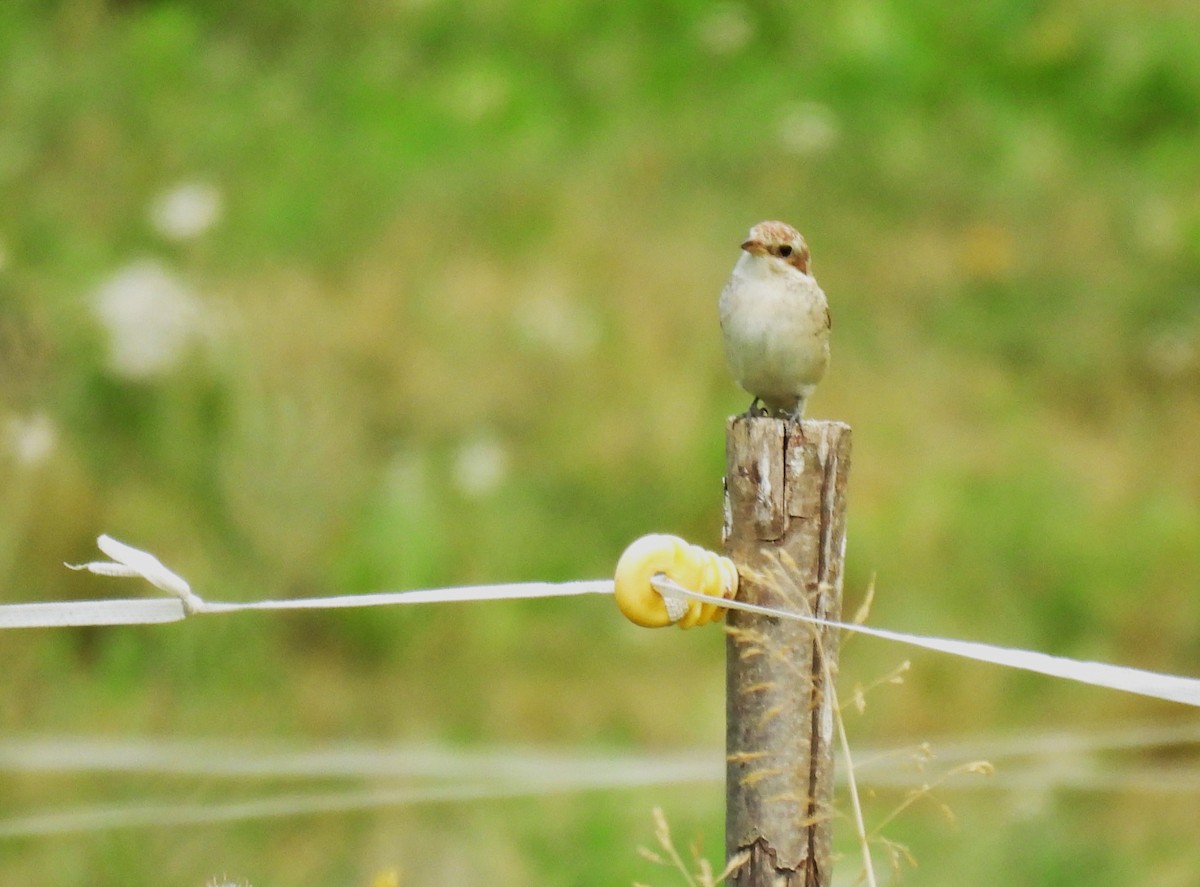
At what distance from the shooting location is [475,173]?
24.3 feet

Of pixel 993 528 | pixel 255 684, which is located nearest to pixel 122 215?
pixel 255 684

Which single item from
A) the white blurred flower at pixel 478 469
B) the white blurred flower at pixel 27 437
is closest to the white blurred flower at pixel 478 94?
the white blurred flower at pixel 478 469

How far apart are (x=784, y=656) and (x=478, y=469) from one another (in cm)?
424

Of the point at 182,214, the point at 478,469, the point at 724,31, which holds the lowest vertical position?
the point at 478,469

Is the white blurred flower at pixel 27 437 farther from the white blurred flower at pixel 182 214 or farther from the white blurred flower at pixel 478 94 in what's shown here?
the white blurred flower at pixel 478 94

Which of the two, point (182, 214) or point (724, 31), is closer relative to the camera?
point (182, 214)

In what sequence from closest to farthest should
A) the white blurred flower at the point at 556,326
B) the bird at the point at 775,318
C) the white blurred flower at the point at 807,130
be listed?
the bird at the point at 775,318 < the white blurred flower at the point at 556,326 < the white blurred flower at the point at 807,130

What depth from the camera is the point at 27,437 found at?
4.04 meters

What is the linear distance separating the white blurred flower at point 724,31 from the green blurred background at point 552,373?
0.13ft

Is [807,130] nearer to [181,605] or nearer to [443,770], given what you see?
[443,770]

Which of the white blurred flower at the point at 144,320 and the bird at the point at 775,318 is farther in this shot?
the white blurred flower at the point at 144,320

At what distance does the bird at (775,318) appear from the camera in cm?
223

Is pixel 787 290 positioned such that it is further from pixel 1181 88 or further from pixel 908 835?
pixel 1181 88

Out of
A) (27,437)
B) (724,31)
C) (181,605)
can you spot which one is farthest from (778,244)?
(724,31)
